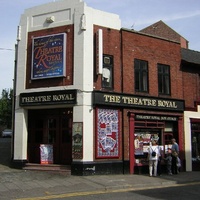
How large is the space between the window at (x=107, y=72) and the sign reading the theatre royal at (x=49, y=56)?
1964mm

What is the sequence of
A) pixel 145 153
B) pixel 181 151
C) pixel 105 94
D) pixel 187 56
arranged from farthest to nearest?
pixel 187 56 → pixel 181 151 → pixel 145 153 → pixel 105 94

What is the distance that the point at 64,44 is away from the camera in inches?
617

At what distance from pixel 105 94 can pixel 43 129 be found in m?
3.90

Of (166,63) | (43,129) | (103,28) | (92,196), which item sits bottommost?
(92,196)

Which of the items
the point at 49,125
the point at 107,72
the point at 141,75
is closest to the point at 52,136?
the point at 49,125

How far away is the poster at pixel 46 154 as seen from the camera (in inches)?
635

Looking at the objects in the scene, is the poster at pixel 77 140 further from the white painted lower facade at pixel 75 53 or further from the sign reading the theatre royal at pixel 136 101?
the sign reading the theatre royal at pixel 136 101

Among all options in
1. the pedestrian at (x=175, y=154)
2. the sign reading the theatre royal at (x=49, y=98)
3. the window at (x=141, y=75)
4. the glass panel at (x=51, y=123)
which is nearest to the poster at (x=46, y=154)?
the glass panel at (x=51, y=123)

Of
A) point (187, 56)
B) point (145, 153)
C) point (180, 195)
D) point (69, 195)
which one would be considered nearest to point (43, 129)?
point (145, 153)

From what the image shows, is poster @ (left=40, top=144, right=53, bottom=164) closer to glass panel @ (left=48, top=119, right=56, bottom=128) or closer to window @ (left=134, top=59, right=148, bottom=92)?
glass panel @ (left=48, top=119, right=56, bottom=128)

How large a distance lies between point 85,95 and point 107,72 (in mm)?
1809

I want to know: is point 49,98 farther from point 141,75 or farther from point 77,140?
point 141,75

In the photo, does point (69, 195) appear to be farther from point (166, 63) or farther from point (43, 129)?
point (166, 63)

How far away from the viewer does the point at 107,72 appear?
1599 cm
